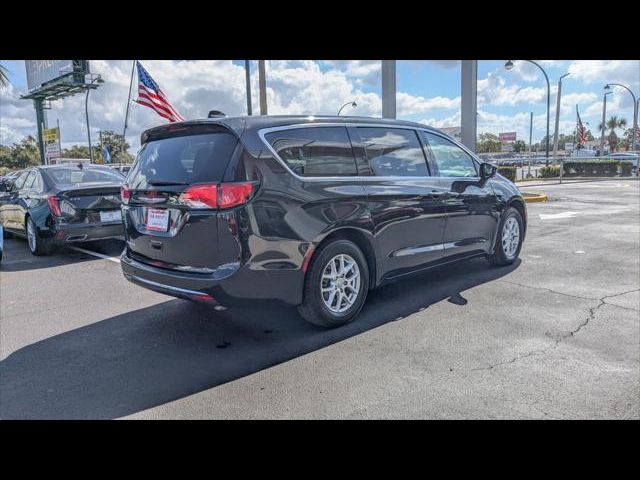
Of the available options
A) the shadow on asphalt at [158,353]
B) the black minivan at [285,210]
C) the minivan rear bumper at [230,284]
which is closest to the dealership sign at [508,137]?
the black minivan at [285,210]

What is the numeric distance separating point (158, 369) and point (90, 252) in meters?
5.34

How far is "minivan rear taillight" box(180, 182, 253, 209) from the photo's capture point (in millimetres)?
3564

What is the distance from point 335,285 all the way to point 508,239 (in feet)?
10.3

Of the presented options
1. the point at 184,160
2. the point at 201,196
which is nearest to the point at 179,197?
the point at 201,196

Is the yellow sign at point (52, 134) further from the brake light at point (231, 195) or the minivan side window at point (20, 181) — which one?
the brake light at point (231, 195)

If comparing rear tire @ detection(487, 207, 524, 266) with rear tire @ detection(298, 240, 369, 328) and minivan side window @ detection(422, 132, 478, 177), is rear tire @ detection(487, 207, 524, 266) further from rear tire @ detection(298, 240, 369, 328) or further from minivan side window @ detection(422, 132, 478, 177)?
rear tire @ detection(298, 240, 369, 328)

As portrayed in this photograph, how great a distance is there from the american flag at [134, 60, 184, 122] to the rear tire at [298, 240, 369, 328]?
10.6 metres

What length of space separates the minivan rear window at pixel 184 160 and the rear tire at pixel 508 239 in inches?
153

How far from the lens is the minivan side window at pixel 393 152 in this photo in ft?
15.0
